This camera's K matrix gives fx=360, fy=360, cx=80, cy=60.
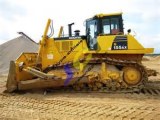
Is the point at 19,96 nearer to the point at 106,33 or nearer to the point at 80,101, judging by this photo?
the point at 80,101

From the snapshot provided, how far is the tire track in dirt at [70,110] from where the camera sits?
27.7ft

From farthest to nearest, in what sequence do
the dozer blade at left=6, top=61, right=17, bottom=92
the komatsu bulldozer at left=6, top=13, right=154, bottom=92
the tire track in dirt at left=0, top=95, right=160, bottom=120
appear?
the dozer blade at left=6, top=61, right=17, bottom=92
the komatsu bulldozer at left=6, top=13, right=154, bottom=92
the tire track in dirt at left=0, top=95, right=160, bottom=120

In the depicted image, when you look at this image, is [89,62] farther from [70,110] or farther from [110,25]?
[70,110]

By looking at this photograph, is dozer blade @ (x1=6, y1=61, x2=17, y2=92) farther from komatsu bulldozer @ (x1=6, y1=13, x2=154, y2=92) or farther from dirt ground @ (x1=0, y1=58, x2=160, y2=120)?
dirt ground @ (x1=0, y1=58, x2=160, y2=120)

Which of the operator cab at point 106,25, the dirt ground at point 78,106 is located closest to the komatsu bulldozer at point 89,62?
the operator cab at point 106,25

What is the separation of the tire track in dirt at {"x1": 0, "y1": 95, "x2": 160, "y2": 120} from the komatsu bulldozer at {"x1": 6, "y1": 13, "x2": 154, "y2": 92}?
1667 mm

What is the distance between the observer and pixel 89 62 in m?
12.5

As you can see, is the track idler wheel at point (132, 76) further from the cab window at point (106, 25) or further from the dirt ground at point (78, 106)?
the cab window at point (106, 25)

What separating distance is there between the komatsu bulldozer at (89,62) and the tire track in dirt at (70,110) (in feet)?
5.47

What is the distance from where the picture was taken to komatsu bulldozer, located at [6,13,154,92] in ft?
40.1

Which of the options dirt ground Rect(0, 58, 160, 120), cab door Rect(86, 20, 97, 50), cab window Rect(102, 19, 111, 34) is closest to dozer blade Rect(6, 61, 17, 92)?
dirt ground Rect(0, 58, 160, 120)

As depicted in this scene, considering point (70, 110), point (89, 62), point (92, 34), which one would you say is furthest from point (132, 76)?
point (70, 110)

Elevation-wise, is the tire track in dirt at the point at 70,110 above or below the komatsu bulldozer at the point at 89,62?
below

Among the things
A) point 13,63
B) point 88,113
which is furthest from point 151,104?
point 13,63
